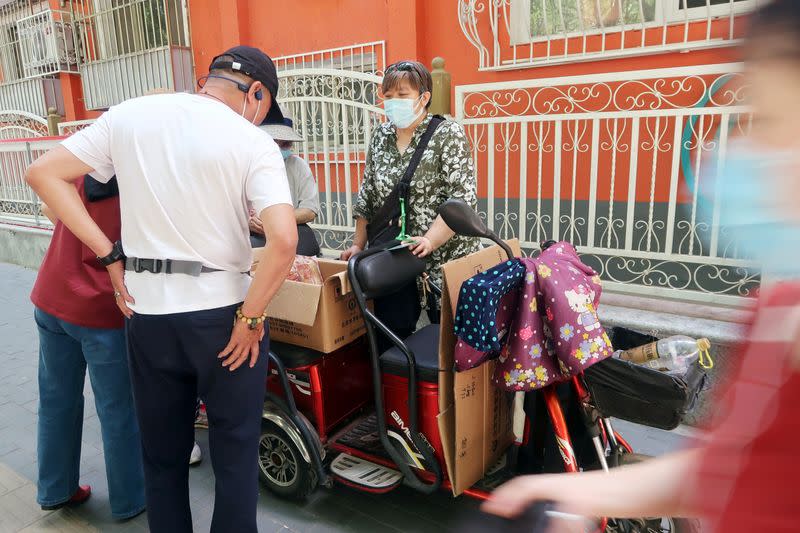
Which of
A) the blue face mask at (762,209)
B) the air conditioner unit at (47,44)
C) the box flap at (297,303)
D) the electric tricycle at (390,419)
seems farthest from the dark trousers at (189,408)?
the air conditioner unit at (47,44)

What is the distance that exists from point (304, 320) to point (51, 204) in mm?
983

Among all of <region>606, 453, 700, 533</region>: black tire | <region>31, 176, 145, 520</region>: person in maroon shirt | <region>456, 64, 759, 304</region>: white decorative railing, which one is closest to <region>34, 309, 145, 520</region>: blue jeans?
<region>31, 176, 145, 520</region>: person in maroon shirt

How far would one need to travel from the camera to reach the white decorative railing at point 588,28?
5.05 m

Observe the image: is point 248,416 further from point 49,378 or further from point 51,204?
point 49,378

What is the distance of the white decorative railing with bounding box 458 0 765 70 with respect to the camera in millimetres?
5051

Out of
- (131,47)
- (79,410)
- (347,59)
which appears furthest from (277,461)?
(131,47)

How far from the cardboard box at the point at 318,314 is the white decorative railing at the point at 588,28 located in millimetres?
3734

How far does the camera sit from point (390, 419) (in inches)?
92.6

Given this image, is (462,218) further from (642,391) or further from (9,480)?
(9,480)

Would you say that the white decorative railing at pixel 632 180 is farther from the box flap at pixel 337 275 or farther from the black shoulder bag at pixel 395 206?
the box flap at pixel 337 275

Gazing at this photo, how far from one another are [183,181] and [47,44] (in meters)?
12.7

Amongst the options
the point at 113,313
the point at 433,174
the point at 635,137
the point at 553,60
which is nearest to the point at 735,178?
the point at 433,174

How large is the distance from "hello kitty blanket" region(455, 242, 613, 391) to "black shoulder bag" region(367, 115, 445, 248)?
912 millimetres

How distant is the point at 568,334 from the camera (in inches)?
68.5
